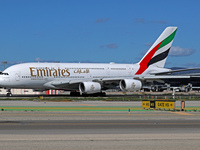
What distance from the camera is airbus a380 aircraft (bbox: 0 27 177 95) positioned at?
176 ft

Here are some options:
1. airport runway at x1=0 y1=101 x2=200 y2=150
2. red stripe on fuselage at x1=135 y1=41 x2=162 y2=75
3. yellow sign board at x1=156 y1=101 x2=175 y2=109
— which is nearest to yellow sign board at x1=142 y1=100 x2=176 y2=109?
yellow sign board at x1=156 y1=101 x2=175 y2=109

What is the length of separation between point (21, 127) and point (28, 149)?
650cm

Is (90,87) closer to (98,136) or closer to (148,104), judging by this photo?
(148,104)

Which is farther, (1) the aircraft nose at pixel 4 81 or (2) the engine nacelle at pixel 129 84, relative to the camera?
(2) the engine nacelle at pixel 129 84

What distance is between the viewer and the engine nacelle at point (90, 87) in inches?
2135

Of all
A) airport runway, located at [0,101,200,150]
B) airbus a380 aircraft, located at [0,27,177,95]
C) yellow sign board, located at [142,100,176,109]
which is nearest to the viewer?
airport runway, located at [0,101,200,150]

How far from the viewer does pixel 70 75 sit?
2234 inches

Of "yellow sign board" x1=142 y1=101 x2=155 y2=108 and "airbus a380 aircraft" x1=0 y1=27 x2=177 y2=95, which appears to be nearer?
"yellow sign board" x1=142 y1=101 x2=155 y2=108

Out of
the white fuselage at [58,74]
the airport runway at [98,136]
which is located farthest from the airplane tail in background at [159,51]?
the airport runway at [98,136]

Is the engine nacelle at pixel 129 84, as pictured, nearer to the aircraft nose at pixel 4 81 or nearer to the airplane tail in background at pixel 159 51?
the airplane tail in background at pixel 159 51

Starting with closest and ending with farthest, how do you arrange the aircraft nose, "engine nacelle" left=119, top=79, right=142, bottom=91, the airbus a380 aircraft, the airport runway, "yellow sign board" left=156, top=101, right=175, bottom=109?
the airport runway, "yellow sign board" left=156, top=101, right=175, bottom=109, the aircraft nose, the airbus a380 aircraft, "engine nacelle" left=119, top=79, right=142, bottom=91

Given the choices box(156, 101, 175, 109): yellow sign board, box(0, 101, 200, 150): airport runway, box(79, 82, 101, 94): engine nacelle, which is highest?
box(79, 82, 101, 94): engine nacelle

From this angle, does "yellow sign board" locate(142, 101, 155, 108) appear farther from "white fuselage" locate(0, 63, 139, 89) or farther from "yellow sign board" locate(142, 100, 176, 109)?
"white fuselage" locate(0, 63, 139, 89)

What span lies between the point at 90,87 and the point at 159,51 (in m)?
15.5
